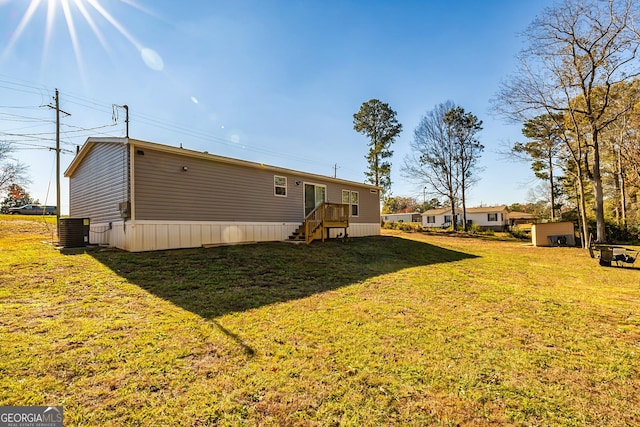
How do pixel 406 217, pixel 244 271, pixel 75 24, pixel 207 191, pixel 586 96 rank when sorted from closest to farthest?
pixel 244 271, pixel 75 24, pixel 207 191, pixel 586 96, pixel 406 217

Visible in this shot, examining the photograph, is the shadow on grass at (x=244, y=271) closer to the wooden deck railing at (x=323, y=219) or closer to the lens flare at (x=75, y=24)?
the wooden deck railing at (x=323, y=219)

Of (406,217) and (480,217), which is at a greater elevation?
(406,217)

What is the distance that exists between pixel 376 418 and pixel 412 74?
12.8 metres

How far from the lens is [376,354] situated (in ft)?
10.3

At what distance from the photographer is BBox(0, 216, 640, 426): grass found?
2.23 m

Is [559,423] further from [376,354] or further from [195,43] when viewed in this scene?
[195,43]

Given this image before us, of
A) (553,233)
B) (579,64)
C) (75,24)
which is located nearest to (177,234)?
(75,24)

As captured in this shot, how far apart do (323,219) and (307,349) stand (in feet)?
28.7

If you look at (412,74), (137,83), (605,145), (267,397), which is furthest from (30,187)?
(605,145)

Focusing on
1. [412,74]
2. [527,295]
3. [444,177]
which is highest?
[412,74]

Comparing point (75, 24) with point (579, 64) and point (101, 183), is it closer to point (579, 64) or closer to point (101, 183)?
point (101, 183)

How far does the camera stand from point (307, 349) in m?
3.23

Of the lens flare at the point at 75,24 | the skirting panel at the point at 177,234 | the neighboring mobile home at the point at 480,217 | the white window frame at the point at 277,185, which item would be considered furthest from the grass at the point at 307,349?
the neighboring mobile home at the point at 480,217

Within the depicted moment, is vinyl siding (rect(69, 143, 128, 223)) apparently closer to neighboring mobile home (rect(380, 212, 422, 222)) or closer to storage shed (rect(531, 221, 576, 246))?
storage shed (rect(531, 221, 576, 246))
